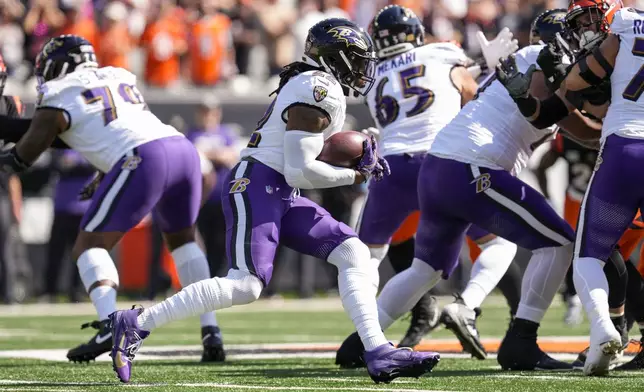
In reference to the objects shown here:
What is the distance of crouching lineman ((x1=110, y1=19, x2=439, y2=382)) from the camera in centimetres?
562

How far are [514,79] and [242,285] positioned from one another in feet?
5.66

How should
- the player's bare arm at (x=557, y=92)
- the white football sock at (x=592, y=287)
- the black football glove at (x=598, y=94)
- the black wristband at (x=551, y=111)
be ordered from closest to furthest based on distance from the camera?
the white football sock at (x=592, y=287) → the player's bare arm at (x=557, y=92) → the black football glove at (x=598, y=94) → the black wristband at (x=551, y=111)

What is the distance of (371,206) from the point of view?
24.8 ft

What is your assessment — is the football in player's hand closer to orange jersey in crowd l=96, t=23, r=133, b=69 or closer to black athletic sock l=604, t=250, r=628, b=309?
black athletic sock l=604, t=250, r=628, b=309

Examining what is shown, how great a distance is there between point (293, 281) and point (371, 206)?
7.02 meters

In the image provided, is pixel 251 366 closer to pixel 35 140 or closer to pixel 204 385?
pixel 204 385

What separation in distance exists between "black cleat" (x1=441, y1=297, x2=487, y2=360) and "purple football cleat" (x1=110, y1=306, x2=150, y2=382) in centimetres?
194

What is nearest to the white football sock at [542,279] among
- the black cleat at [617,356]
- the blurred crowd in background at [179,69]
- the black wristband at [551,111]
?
the black cleat at [617,356]

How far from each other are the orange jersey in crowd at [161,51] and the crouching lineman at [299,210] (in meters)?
8.97

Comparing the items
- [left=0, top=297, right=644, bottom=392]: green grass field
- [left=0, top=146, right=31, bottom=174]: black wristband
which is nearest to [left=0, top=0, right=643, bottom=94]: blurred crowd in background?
[left=0, top=297, right=644, bottom=392]: green grass field

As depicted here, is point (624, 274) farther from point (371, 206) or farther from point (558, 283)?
point (371, 206)

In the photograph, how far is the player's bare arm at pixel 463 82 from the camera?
25.5ft

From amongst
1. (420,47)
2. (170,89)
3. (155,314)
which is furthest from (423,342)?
(170,89)

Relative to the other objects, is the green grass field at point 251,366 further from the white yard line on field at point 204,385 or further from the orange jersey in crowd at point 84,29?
the orange jersey in crowd at point 84,29
